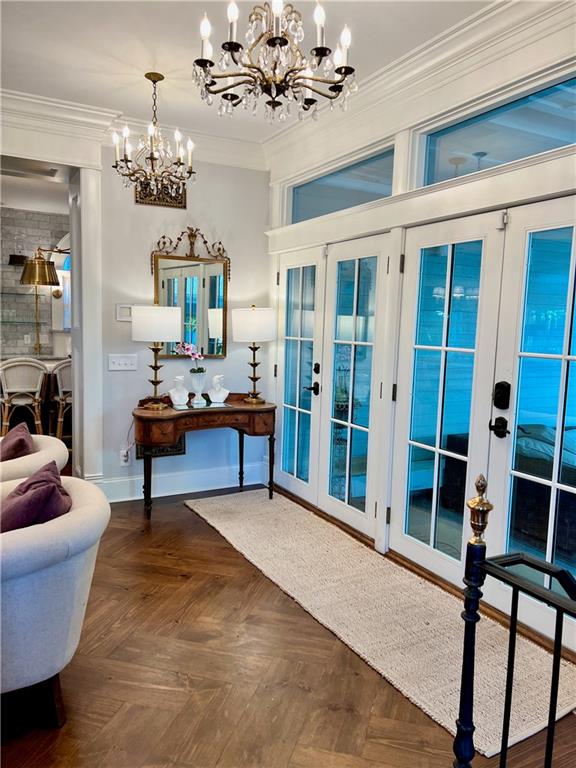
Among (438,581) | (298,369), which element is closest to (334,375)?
(298,369)

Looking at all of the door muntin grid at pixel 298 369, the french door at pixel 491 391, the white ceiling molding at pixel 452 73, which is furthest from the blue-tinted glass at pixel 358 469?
the white ceiling molding at pixel 452 73

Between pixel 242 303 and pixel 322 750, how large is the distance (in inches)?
142

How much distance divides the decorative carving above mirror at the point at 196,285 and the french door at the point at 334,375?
541 mm

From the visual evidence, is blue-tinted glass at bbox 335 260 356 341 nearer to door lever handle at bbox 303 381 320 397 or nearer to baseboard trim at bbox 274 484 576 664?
door lever handle at bbox 303 381 320 397

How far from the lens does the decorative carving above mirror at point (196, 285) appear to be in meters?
4.48

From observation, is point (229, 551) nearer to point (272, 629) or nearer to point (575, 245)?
point (272, 629)

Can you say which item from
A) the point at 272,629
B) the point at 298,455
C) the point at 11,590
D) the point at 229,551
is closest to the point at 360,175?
the point at 298,455

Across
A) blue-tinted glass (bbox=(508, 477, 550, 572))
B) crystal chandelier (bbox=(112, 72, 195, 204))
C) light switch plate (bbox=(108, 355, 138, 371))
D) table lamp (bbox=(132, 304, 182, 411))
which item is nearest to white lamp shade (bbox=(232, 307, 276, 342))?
table lamp (bbox=(132, 304, 182, 411))

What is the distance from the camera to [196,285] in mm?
4621

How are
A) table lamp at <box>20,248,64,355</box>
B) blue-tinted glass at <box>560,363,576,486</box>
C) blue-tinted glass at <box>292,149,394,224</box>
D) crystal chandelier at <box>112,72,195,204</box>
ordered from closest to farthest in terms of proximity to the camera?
blue-tinted glass at <box>560,363,576,486</box> → crystal chandelier at <box>112,72,195,204</box> → blue-tinted glass at <box>292,149,394,224</box> → table lamp at <box>20,248,64,355</box>

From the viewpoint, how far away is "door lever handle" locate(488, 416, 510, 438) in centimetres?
274

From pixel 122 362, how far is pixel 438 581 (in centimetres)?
283

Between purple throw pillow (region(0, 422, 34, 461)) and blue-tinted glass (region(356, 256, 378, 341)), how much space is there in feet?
7.17

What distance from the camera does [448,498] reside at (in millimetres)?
3146
